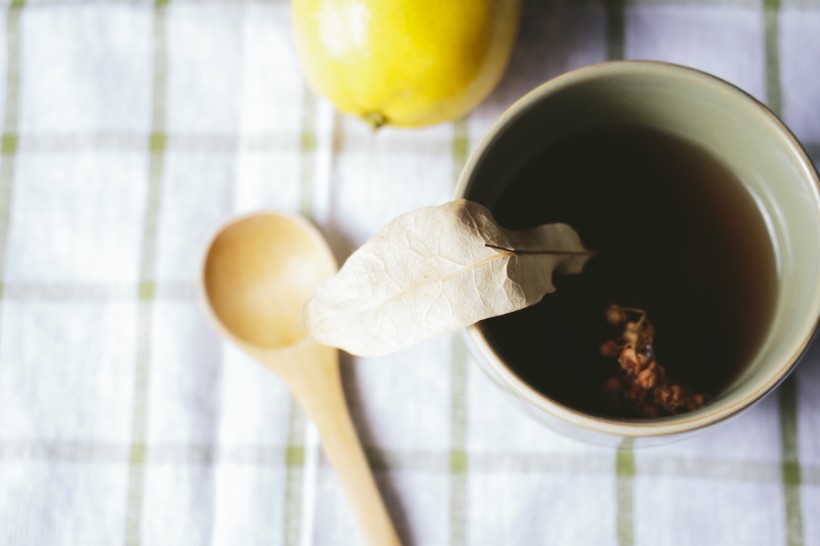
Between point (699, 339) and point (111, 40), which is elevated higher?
point (111, 40)

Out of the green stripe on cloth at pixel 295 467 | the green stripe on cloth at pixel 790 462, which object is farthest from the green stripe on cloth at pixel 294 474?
the green stripe on cloth at pixel 790 462

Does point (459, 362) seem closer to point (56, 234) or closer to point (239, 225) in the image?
point (239, 225)

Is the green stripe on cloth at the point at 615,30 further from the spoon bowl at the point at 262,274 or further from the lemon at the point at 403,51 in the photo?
the spoon bowl at the point at 262,274

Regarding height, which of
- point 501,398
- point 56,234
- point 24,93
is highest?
point 24,93

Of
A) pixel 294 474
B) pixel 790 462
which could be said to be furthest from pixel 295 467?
pixel 790 462

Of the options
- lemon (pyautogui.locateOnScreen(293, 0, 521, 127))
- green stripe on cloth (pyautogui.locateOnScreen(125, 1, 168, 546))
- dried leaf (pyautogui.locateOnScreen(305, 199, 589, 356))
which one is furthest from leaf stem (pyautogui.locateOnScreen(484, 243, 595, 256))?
green stripe on cloth (pyautogui.locateOnScreen(125, 1, 168, 546))

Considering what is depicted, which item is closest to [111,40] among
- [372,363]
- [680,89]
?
[372,363]

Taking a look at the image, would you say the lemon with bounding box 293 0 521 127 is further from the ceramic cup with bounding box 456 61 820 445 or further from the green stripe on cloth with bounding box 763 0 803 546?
the green stripe on cloth with bounding box 763 0 803 546
